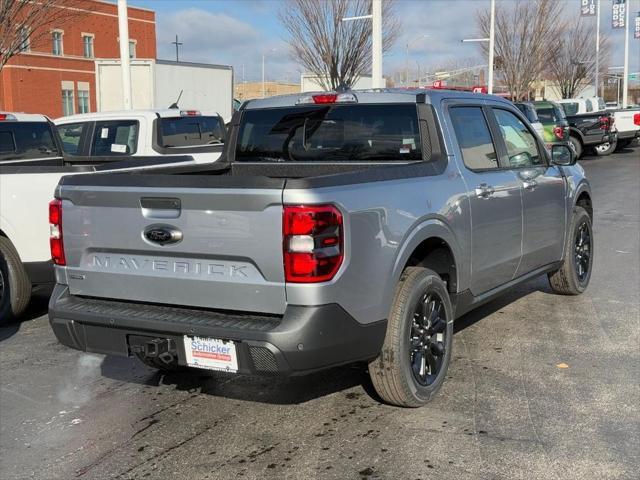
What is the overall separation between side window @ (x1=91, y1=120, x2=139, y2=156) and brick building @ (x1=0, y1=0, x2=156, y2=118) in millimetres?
37581

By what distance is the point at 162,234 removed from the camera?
3.73m

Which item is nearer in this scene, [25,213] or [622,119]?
[25,213]

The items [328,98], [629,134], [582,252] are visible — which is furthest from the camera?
[629,134]

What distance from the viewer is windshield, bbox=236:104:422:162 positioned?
4.85 m

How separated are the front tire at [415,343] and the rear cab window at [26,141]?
548 centimetres

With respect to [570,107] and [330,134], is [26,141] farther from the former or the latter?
[570,107]

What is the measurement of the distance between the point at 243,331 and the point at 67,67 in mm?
51301

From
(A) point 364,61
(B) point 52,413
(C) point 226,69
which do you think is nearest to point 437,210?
(B) point 52,413

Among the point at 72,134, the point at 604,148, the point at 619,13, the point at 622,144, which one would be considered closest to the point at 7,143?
the point at 72,134

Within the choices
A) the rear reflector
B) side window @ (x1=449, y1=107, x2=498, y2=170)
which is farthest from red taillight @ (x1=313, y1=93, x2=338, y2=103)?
side window @ (x1=449, y1=107, x2=498, y2=170)

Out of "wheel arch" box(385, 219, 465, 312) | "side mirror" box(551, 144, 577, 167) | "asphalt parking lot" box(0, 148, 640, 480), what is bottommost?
"asphalt parking lot" box(0, 148, 640, 480)

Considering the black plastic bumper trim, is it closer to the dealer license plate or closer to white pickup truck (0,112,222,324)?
white pickup truck (0,112,222,324)

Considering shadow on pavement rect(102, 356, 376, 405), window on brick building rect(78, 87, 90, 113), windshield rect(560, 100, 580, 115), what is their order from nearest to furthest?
shadow on pavement rect(102, 356, 376, 405)
windshield rect(560, 100, 580, 115)
window on brick building rect(78, 87, 90, 113)

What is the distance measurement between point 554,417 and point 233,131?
9.90ft
